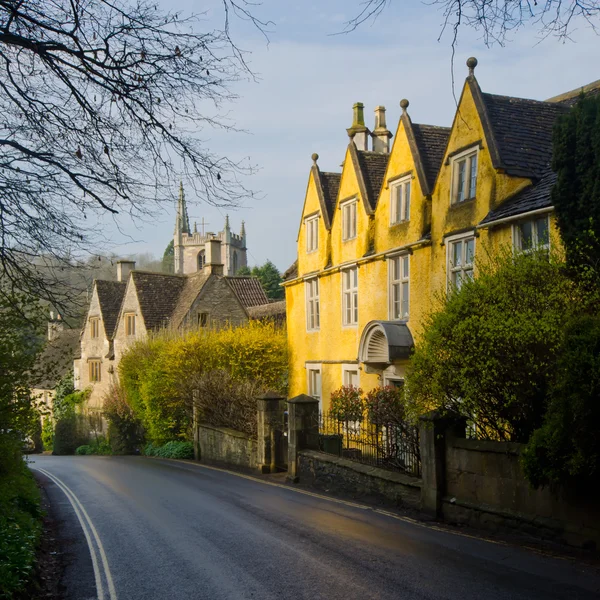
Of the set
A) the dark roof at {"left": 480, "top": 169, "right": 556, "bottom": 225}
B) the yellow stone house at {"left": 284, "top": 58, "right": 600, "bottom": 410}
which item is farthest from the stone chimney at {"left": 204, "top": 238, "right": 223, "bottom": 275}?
the dark roof at {"left": 480, "top": 169, "right": 556, "bottom": 225}

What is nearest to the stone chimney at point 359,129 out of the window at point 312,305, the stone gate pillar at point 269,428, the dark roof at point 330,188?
the dark roof at point 330,188

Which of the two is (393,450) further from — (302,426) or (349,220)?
(349,220)

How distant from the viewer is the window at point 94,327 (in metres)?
51.0

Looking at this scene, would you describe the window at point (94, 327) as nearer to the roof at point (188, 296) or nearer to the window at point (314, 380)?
the roof at point (188, 296)

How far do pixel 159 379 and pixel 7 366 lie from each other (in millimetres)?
22306

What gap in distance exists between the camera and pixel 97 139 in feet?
27.1

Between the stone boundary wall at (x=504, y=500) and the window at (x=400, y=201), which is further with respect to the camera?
the window at (x=400, y=201)

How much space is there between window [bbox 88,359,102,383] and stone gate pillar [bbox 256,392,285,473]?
29917 millimetres

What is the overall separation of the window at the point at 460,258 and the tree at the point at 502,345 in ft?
20.6

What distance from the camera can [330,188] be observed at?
97.2 feet

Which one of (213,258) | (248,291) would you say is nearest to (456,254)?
(213,258)

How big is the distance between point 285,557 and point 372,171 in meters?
18.3

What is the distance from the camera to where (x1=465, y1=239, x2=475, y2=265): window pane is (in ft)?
63.3

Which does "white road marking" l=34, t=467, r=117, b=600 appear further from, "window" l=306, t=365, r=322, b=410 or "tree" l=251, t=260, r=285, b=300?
"tree" l=251, t=260, r=285, b=300
